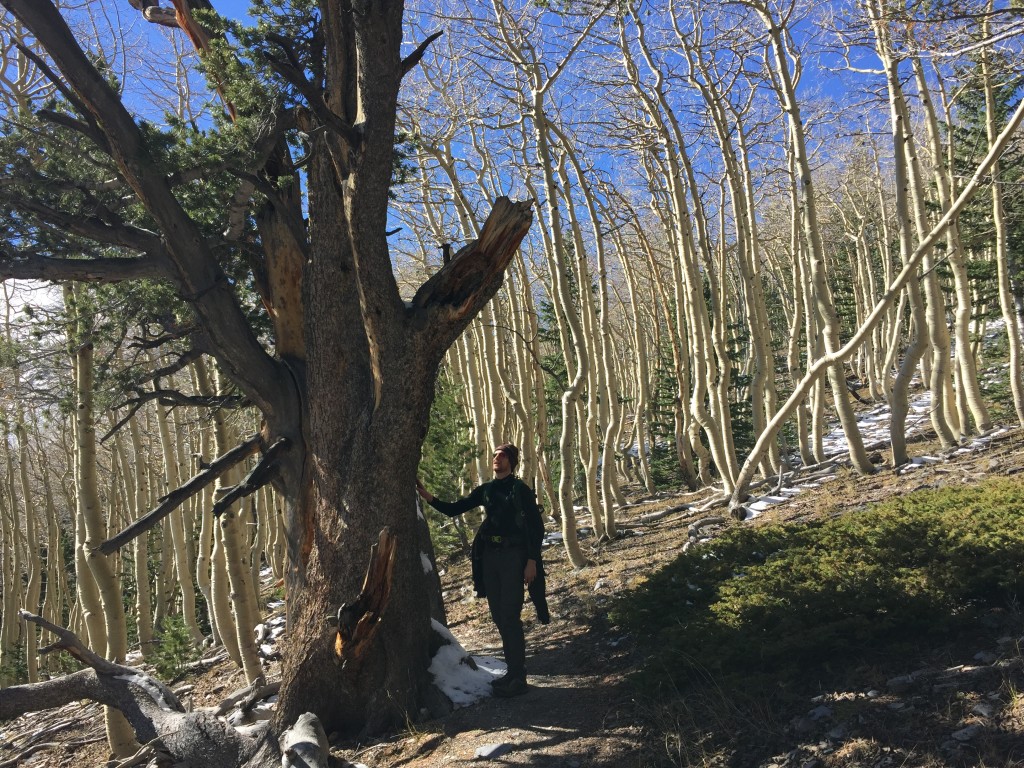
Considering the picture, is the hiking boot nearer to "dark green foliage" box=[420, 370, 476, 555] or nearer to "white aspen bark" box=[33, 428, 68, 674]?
"dark green foliage" box=[420, 370, 476, 555]

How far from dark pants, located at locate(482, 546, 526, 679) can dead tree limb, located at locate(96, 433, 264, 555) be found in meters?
2.11

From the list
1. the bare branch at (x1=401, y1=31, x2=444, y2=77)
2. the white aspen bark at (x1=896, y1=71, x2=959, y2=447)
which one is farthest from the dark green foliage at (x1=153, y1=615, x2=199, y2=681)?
the white aspen bark at (x1=896, y1=71, x2=959, y2=447)

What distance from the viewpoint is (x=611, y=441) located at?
445 inches

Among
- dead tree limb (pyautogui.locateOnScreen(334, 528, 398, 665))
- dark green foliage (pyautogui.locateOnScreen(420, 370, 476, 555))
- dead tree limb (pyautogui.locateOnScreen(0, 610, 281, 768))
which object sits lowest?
dead tree limb (pyautogui.locateOnScreen(0, 610, 281, 768))

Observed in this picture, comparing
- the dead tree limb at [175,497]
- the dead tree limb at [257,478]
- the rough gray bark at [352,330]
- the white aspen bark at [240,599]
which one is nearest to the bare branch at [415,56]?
the rough gray bark at [352,330]

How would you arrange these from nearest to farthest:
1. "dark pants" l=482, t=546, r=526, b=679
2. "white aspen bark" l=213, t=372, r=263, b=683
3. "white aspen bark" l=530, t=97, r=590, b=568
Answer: "dark pants" l=482, t=546, r=526, b=679 < "white aspen bark" l=213, t=372, r=263, b=683 < "white aspen bark" l=530, t=97, r=590, b=568

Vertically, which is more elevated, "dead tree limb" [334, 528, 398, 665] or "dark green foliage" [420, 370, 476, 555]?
"dark green foliage" [420, 370, 476, 555]

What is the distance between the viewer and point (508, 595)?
467cm

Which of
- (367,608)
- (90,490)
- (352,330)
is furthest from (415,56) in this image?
(90,490)

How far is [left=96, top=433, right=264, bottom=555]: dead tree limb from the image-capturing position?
5.09 m

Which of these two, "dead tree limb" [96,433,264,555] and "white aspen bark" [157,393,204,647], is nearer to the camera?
"dead tree limb" [96,433,264,555]

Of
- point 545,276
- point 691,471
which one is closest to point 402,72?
point 691,471

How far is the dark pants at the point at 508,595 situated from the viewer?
4.62 metres

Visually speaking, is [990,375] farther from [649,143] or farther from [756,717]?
[756,717]
